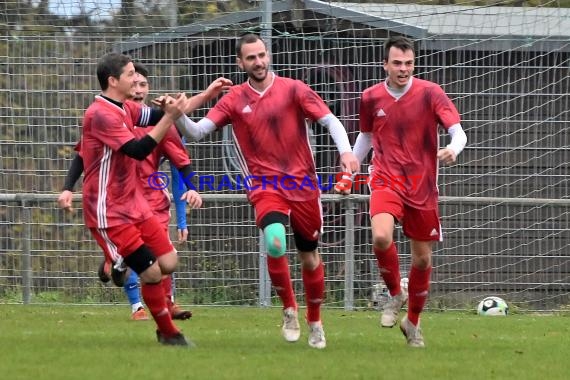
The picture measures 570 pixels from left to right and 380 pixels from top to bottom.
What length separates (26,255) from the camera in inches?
585

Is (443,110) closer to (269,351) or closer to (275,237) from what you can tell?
(275,237)

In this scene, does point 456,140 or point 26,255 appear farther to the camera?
point 26,255

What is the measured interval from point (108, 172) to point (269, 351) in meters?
1.56

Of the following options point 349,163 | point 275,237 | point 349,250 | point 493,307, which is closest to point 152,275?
point 275,237

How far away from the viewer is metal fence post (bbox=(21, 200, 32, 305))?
14734 mm

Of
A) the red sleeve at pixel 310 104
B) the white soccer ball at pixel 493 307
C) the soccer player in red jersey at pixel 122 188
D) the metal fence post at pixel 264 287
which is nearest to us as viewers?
the soccer player in red jersey at pixel 122 188

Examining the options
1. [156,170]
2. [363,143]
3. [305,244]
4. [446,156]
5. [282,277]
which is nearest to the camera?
[446,156]

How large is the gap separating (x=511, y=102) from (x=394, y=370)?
7285mm

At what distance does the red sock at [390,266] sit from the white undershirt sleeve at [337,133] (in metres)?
0.95

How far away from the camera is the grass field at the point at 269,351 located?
7668 mm

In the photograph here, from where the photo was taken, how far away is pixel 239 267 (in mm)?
14719

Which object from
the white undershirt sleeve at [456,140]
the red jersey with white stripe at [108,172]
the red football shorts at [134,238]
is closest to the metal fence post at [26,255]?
the red football shorts at [134,238]

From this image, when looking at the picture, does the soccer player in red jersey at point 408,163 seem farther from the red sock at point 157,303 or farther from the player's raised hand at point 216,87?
the red sock at point 157,303

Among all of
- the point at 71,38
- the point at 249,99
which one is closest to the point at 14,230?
the point at 71,38
